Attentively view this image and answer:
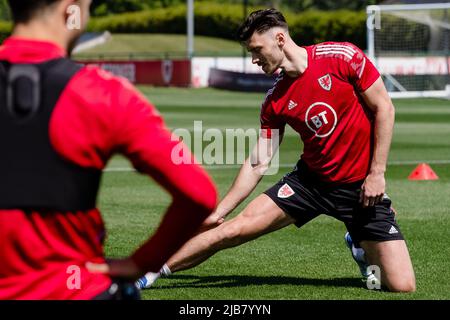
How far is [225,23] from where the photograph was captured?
287 ft

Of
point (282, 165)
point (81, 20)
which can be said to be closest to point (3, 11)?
point (282, 165)

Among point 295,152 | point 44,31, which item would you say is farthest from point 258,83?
point 44,31

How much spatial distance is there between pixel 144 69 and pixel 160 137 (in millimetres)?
49625

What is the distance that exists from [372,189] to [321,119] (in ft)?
2.08

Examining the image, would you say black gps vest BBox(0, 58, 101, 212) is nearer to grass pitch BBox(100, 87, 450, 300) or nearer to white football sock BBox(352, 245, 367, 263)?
grass pitch BBox(100, 87, 450, 300)

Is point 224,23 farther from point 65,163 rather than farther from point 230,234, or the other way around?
point 65,163

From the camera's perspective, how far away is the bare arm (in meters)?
7.57

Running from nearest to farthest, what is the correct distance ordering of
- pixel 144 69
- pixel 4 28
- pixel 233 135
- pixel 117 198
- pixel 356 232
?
pixel 356 232 → pixel 117 198 → pixel 233 135 → pixel 144 69 → pixel 4 28

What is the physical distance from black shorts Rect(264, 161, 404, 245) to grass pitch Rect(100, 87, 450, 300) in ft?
1.52

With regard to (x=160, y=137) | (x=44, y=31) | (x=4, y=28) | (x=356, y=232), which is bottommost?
(x=4, y=28)

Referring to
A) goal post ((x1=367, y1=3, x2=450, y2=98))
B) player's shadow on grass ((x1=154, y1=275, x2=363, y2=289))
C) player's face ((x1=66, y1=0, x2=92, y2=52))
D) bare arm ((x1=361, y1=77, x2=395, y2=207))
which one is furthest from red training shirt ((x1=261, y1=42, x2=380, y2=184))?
goal post ((x1=367, y1=3, x2=450, y2=98))

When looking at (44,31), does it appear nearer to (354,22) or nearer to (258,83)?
(258,83)

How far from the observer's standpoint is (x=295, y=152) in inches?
805

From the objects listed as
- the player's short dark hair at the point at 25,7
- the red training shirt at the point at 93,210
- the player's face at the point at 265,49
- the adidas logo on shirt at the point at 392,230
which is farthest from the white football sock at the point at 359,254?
the player's short dark hair at the point at 25,7
